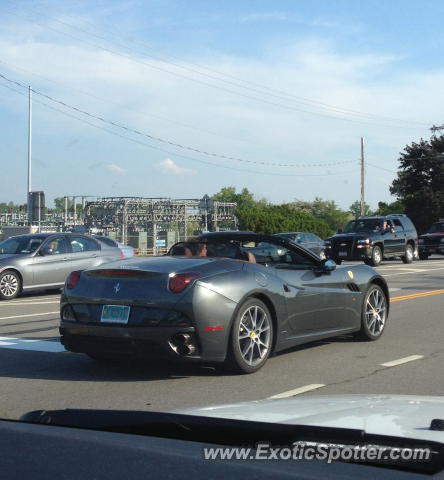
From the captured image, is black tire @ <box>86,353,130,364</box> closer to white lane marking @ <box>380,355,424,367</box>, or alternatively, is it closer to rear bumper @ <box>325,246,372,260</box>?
white lane marking @ <box>380,355,424,367</box>

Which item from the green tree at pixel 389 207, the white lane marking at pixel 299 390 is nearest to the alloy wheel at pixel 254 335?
the white lane marking at pixel 299 390

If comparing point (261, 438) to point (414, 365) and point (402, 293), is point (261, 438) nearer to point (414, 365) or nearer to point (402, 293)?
point (414, 365)

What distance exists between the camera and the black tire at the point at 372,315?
30.1ft

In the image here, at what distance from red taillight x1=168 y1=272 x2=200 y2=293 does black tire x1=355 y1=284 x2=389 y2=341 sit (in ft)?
10.1

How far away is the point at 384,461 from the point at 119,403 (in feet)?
13.5

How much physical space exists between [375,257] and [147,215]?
2445 cm

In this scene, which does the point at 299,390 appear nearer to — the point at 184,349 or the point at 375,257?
the point at 184,349

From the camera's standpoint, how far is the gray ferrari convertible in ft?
22.0

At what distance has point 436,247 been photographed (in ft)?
111

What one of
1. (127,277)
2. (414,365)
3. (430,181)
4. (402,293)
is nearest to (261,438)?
(127,277)

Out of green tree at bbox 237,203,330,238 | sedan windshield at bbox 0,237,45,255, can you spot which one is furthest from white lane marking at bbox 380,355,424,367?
green tree at bbox 237,203,330,238

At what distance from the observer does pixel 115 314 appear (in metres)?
6.90

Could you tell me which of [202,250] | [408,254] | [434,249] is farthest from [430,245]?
[202,250]

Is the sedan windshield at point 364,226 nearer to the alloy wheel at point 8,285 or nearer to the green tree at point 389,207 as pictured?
A: the alloy wheel at point 8,285
